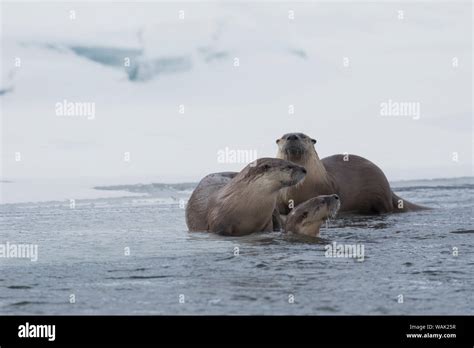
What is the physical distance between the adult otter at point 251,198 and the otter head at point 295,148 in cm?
192

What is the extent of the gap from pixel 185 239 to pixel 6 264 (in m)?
1.81

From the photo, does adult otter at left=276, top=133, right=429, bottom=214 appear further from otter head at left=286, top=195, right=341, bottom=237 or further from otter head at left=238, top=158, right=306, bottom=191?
otter head at left=286, top=195, right=341, bottom=237

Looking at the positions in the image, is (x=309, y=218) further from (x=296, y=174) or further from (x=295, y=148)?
(x=295, y=148)

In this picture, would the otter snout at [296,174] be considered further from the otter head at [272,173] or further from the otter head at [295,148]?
the otter head at [295,148]

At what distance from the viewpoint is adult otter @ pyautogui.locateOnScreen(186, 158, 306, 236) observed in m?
8.12

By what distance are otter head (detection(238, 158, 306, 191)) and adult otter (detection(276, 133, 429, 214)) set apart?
195cm

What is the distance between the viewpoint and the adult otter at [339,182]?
10305 mm

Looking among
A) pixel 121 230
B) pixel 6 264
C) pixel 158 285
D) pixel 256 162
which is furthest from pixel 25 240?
pixel 158 285

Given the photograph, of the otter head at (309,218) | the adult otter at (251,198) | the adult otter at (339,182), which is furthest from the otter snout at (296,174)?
the adult otter at (339,182)

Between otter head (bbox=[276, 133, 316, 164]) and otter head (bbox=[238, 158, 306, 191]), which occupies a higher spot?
otter head (bbox=[276, 133, 316, 164])

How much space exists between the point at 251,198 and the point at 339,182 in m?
2.96

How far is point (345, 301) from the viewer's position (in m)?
4.97

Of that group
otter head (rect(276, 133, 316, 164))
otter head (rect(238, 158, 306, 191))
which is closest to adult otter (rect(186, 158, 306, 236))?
otter head (rect(238, 158, 306, 191))

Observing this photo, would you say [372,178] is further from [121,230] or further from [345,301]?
[345,301]
